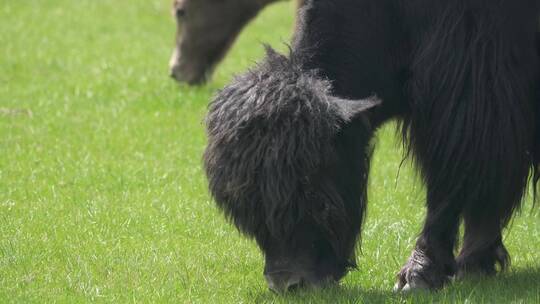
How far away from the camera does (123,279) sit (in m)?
5.50

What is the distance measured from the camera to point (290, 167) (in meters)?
4.77

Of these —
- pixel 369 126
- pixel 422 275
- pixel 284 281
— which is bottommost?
pixel 422 275

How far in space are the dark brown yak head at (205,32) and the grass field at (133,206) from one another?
0.67ft

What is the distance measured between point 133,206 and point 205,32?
4.45 m

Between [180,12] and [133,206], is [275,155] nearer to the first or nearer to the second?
[133,206]

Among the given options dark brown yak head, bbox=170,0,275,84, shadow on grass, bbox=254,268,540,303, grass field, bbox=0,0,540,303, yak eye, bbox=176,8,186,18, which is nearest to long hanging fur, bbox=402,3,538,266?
shadow on grass, bbox=254,268,540,303

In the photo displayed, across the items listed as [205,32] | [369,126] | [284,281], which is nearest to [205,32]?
[205,32]

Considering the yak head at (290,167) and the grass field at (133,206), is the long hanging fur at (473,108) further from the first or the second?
the grass field at (133,206)

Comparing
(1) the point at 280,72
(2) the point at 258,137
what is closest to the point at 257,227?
(2) the point at 258,137

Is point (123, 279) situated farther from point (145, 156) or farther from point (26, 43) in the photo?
point (26, 43)

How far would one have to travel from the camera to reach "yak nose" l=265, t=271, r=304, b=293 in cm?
491

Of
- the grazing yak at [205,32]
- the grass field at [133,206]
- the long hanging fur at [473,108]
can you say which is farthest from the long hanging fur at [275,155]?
the grazing yak at [205,32]

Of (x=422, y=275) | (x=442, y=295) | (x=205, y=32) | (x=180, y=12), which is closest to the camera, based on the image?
(x=442, y=295)

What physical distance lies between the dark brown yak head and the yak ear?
Result: 244 inches
